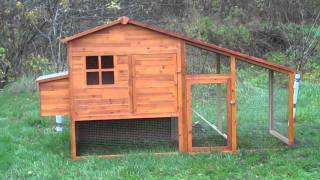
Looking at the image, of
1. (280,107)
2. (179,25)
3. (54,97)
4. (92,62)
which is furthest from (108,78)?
(179,25)

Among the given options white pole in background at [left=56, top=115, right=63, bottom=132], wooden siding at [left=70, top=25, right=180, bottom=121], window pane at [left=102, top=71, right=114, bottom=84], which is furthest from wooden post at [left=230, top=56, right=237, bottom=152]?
white pole in background at [left=56, top=115, right=63, bottom=132]

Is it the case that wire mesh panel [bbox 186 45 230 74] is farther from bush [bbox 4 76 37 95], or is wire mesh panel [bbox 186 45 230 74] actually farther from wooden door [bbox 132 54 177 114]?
bush [bbox 4 76 37 95]

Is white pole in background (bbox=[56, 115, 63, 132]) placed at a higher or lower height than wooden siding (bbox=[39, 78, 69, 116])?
lower

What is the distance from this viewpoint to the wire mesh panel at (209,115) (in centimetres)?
941

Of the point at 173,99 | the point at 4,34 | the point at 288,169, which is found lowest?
the point at 288,169

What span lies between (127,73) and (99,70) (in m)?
0.38

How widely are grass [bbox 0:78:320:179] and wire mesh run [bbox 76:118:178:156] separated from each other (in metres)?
0.43

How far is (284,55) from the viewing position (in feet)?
58.6

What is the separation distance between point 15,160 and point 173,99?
89.4 inches

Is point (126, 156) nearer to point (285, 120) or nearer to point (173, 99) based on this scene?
point (173, 99)

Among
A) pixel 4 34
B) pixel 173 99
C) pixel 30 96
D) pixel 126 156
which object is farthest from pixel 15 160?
pixel 4 34

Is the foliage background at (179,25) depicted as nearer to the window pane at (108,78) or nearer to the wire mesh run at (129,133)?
the wire mesh run at (129,133)

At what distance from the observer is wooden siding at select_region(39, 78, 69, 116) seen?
8453 mm

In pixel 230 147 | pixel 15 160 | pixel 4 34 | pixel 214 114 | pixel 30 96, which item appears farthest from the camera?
pixel 4 34
